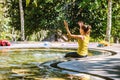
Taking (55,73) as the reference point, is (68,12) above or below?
above

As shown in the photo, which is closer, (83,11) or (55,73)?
(55,73)

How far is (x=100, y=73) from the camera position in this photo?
941cm

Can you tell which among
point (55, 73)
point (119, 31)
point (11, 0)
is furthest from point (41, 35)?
point (55, 73)

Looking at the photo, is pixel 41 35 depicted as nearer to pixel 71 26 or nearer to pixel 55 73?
pixel 71 26

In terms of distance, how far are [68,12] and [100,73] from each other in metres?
29.9

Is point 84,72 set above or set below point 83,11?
below

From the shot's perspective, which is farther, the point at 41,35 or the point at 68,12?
the point at 41,35

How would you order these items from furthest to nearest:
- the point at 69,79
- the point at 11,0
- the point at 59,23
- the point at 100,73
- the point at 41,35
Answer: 1. the point at 41,35
2. the point at 11,0
3. the point at 59,23
4. the point at 100,73
5. the point at 69,79

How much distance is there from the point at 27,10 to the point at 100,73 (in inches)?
1254

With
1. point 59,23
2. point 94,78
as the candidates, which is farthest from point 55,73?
point 59,23

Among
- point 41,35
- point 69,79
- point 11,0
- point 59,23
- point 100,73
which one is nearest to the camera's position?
point 69,79

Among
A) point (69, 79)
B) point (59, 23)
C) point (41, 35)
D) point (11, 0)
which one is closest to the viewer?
point (69, 79)

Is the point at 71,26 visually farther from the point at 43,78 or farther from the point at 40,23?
the point at 43,78

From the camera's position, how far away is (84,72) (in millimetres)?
9758
